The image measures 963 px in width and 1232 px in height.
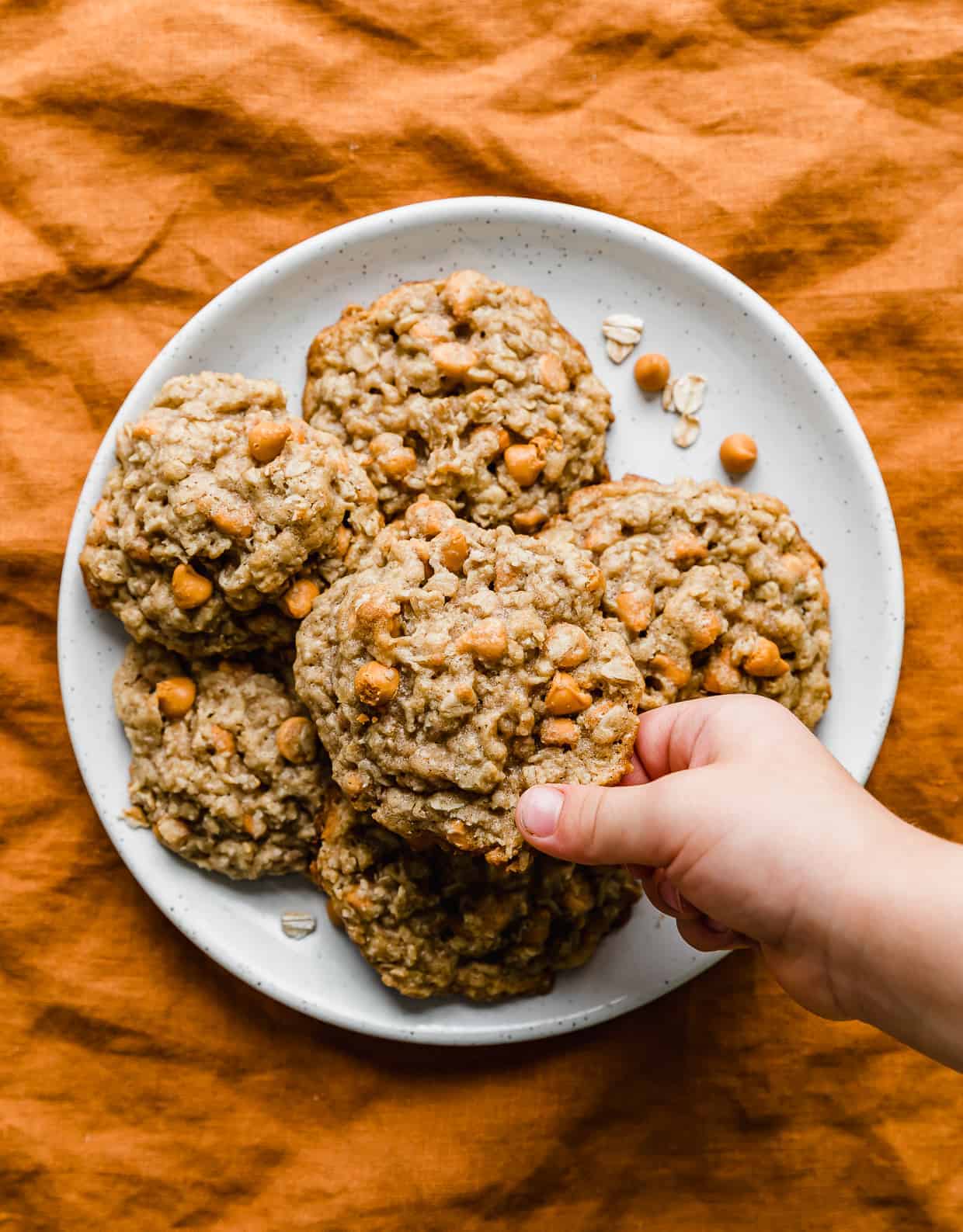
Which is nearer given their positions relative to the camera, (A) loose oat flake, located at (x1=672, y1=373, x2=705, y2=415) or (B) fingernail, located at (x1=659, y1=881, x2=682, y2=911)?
(B) fingernail, located at (x1=659, y1=881, x2=682, y2=911)

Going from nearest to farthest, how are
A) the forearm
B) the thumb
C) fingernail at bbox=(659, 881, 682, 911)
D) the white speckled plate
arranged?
the forearm → the thumb → fingernail at bbox=(659, 881, 682, 911) → the white speckled plate

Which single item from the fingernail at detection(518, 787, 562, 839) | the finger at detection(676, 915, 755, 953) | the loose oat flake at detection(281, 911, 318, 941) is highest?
the fingernail at detection(518, 787, 562, 839)

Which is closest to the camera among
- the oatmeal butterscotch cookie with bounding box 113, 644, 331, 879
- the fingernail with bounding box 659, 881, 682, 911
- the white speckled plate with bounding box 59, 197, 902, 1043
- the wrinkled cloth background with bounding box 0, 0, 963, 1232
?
the fingernail with bounding box 659, 881, 682, 911

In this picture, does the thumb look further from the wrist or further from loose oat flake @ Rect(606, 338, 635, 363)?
loose oat flake @ Rect(606, 338, 635, 363)

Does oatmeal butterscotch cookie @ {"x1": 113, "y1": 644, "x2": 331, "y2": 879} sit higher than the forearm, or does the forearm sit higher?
the forearm

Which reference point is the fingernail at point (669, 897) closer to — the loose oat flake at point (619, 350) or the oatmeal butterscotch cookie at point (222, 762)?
the oatmeal butterscotch cookie at point (222, 762)

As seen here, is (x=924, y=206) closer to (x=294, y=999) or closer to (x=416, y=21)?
(x=416, y=21)

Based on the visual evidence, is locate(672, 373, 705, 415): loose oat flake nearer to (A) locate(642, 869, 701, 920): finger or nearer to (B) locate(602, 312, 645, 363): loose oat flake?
(B) locate(602, 312, 645, 363): loose oat flake

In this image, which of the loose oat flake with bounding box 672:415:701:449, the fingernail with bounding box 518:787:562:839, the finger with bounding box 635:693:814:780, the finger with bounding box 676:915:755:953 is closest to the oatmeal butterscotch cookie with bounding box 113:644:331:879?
the fingernail with bounding box 518:787:562:839
